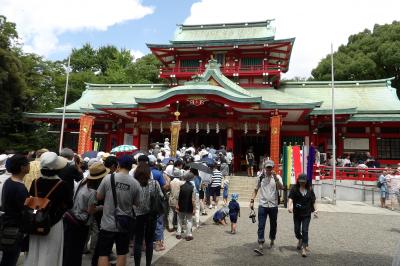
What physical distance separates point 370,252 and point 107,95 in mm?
24671

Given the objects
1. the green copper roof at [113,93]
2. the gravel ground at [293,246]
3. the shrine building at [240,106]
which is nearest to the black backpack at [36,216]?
the gravel ground at [293,246]

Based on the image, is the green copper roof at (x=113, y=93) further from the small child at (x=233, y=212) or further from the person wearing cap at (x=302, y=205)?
the person wearing cap at (x=302, y=205)

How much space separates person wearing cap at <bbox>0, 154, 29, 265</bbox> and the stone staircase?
38.1 ft

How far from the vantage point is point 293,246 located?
23.5ft

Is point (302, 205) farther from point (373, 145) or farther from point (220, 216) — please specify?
point (373, 145)

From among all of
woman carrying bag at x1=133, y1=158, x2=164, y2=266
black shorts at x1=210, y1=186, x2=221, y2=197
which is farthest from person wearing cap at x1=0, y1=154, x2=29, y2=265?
black shorts at x1=210, y1=186, x2=221, y2=197

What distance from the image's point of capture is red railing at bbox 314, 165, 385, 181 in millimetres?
16250

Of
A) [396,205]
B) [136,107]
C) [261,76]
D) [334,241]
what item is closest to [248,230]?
[334,241]

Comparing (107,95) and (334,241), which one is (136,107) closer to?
(107,95)

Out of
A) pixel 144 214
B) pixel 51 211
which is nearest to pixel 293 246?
pixel 144 214

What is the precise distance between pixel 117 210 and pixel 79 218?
74 cm

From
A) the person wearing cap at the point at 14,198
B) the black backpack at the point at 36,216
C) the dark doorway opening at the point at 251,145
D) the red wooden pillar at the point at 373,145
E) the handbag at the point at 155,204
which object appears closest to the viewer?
the black backpack at the point at 36,216

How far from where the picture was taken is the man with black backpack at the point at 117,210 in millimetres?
4227

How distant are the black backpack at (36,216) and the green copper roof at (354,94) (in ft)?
64.6
